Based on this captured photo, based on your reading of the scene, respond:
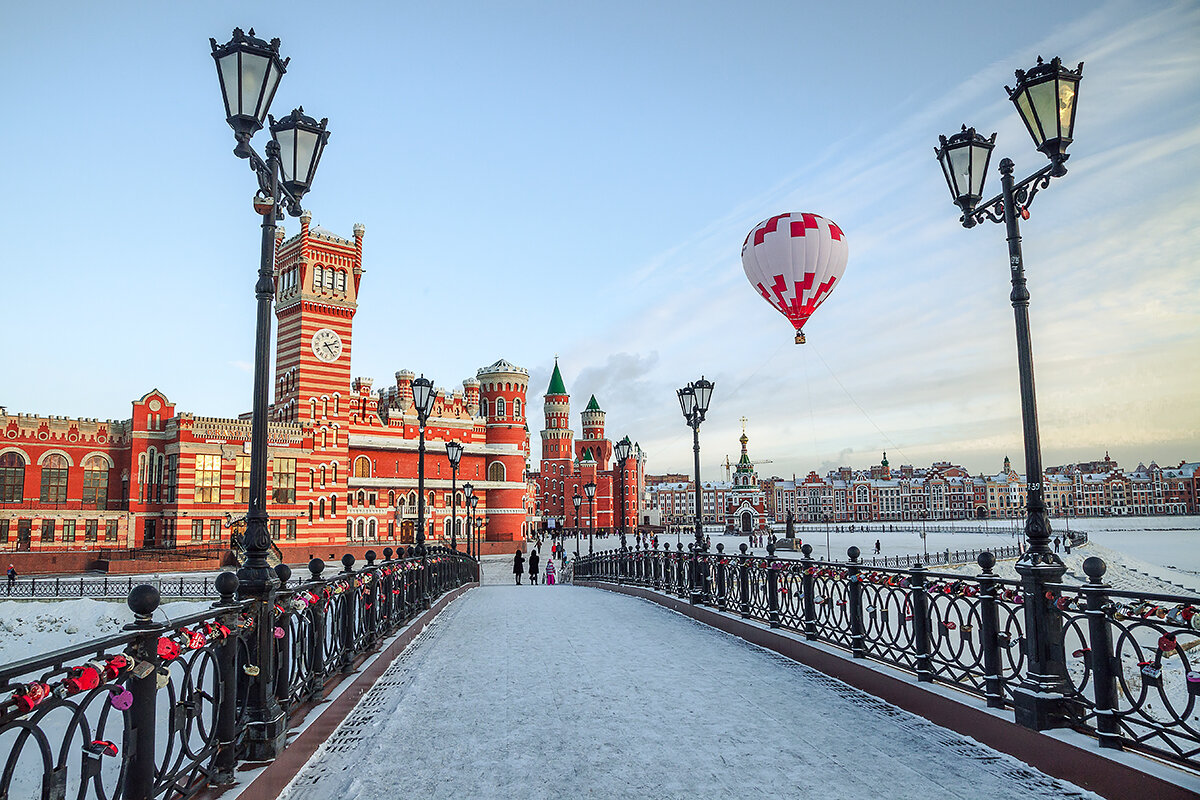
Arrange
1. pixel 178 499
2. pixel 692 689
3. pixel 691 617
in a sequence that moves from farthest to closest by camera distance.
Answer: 1. pixel 178 499
2. pixel 691 617
3. pixel 692 689

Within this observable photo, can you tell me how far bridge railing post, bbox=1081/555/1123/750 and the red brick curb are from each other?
15cm

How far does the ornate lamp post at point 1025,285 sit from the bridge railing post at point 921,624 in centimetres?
87

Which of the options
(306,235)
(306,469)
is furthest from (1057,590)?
(306,235)

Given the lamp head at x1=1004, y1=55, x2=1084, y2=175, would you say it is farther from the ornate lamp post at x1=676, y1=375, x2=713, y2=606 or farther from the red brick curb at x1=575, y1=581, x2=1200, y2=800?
the ornate lamp post at x1=676, y1=375, x2=713, y2=606

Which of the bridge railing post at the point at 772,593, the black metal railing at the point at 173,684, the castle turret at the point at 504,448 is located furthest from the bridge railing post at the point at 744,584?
the castle turret at the point at 504,448

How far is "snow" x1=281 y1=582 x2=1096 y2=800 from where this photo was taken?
4531mm

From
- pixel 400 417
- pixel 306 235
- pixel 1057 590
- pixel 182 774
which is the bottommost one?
pixel 182 774

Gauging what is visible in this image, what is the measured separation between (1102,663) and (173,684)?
→ 16.4 ft

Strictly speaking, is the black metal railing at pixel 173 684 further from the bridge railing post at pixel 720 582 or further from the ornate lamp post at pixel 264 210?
the bridge railing post at pixel 720 582

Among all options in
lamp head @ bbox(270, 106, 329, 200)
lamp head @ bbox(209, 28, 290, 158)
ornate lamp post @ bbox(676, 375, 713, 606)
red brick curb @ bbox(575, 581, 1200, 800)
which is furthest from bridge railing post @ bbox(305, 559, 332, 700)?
ornate lamp post @ bbox(676, 375, 713, 606)

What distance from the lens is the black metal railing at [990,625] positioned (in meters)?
4.22

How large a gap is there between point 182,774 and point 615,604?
40.0 feet

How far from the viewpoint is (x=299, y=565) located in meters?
41.0

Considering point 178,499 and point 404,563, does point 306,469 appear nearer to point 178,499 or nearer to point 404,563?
point 178,499
